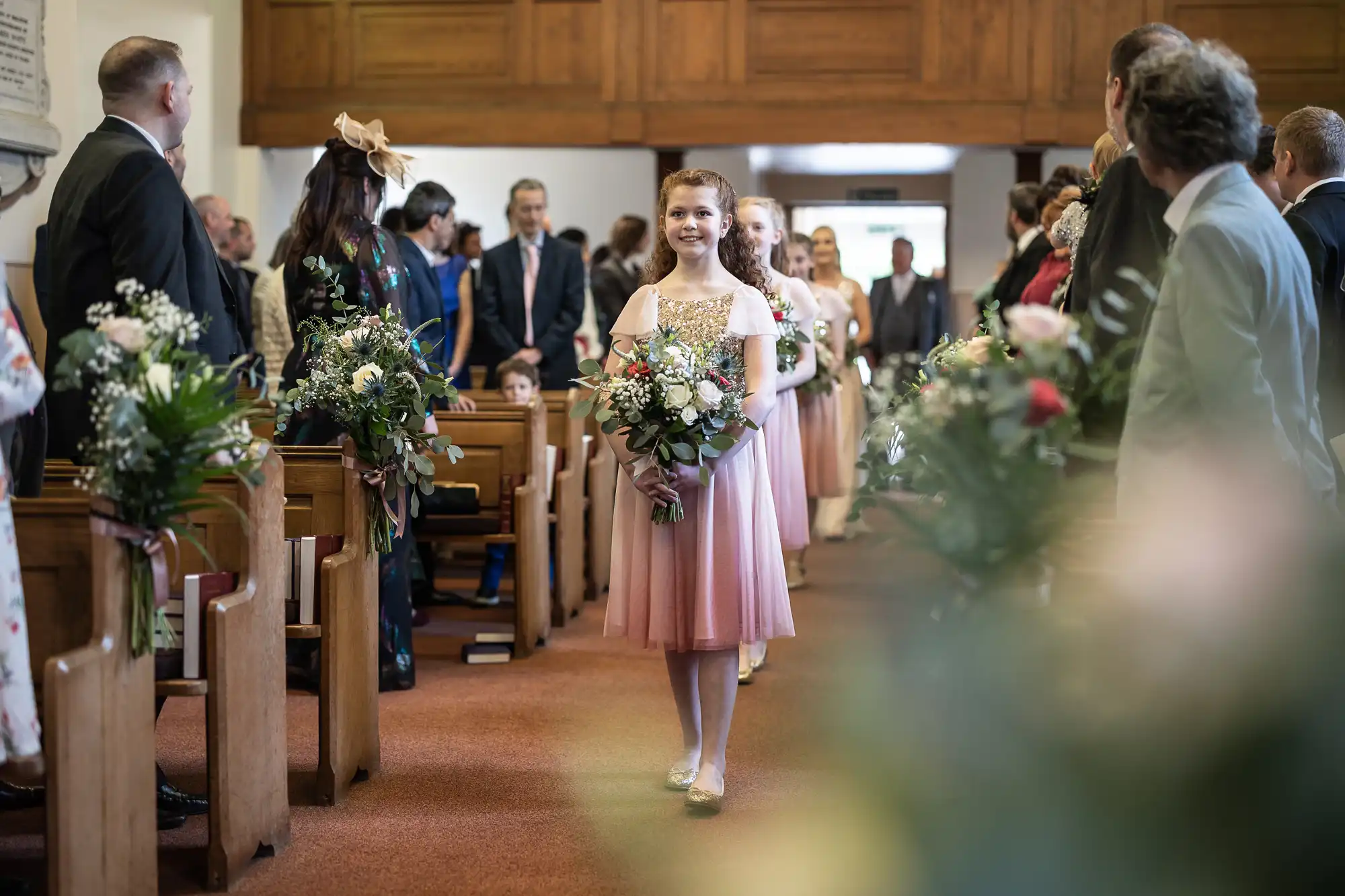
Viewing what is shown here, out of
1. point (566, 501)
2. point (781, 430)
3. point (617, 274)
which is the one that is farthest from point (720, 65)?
point (781, 430)

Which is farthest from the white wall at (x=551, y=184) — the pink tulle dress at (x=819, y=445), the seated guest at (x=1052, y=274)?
the seated guest at (x=1052, y=274)

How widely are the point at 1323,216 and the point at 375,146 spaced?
10.1 ft

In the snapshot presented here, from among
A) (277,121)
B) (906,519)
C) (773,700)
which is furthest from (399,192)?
(906,519)

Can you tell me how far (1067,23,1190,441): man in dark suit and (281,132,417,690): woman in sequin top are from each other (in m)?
2.56

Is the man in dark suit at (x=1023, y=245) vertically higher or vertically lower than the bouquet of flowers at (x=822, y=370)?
higher

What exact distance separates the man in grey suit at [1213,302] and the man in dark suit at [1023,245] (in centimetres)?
306

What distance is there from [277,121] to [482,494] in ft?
17.6

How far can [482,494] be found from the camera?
21.2 feet

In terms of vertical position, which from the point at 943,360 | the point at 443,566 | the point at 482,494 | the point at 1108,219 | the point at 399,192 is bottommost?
the point at 443,566

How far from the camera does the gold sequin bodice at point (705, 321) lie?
4.17 m

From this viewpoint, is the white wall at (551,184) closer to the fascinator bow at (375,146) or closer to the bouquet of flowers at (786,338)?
the bouquet of flowers at (786,338)

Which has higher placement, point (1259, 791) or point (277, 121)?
point (277, 121)

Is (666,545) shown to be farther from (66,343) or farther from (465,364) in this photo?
(465,364)

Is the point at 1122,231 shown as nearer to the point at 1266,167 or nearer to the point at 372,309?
the point at 1266,167
